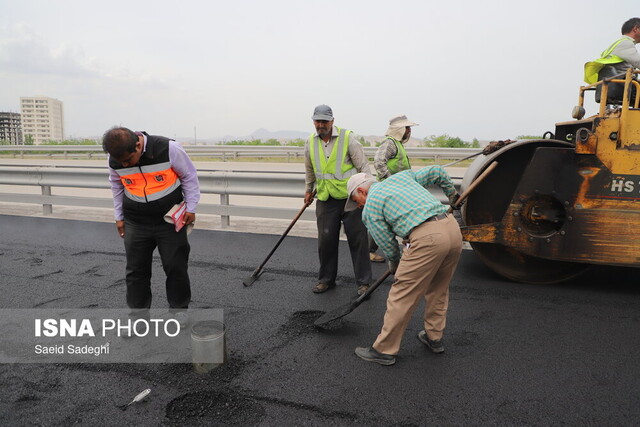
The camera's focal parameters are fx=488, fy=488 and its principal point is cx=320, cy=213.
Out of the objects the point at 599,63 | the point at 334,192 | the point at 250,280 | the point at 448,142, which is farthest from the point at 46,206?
the point at 448,142

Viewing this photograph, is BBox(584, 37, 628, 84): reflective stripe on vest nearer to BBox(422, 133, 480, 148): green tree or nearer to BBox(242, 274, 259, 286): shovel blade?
BBox(242, 274, 259, 286): shovel blade

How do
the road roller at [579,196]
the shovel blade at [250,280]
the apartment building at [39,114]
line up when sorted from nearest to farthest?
1. the road roller at [579,196]
2. the shovel blade at [250,280]
3. the apartment building at [39,114]

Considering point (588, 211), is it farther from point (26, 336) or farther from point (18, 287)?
point (18, 287)

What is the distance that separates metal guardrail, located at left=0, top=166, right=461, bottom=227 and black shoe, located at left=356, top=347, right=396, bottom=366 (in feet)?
11.1

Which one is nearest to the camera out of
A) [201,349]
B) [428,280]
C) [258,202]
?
[201,349]

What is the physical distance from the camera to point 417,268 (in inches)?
123

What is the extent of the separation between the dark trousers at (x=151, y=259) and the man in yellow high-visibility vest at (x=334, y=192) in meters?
1.33

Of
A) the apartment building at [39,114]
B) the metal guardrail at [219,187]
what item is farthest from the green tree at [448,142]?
the apartment building at [39,114]

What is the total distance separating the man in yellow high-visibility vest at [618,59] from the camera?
458 centimetres

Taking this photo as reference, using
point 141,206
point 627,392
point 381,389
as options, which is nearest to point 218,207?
point 141,206

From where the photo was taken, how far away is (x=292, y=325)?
3.81m

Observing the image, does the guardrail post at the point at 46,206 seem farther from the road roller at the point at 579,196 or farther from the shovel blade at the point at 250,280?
the road roller at the point at 579,196

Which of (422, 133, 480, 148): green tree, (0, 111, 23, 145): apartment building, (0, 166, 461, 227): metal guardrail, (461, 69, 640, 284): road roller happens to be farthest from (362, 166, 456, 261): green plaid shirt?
(0, 111, 23, 145): apartment building

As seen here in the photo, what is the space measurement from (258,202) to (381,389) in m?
7.51
